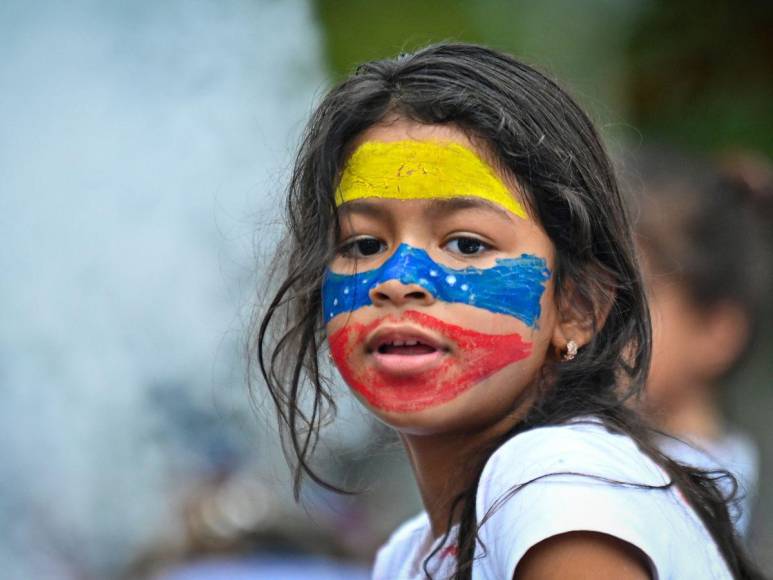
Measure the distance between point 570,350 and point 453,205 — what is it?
329mm

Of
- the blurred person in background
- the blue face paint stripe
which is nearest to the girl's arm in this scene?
the blue face paint stripe

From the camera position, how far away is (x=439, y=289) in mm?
1961

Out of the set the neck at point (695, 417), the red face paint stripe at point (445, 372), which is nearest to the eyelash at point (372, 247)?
the red face paint stripe at point (445, 372)

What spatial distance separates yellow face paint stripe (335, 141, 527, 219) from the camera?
199cm

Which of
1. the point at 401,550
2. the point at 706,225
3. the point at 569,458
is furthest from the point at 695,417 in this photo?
the point at 569,458

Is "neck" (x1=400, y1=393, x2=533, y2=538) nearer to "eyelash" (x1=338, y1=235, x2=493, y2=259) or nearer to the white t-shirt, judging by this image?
the white t-shirt

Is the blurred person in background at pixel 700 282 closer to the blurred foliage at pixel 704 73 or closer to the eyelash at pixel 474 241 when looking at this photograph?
the blurred foliage at pixel 704 73

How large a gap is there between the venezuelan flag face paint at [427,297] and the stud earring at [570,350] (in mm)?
92

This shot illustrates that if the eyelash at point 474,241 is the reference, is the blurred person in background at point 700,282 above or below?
above

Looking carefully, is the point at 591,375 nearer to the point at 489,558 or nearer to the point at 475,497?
the point at 475,497

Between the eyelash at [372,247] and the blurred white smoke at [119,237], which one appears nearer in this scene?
the eyelash at [372,247]

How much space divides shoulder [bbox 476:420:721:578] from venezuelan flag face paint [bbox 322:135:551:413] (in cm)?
19

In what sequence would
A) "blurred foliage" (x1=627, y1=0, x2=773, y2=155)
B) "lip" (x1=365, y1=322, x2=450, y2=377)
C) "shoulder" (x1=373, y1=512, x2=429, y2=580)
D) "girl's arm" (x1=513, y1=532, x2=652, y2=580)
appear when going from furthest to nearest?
"blurred foliage" (x1=627, y1=0, x2=773, y2=155) → "shoulder" (x1=373, y1=512, x2=429, y2=580) → "lip" (x1=365, y1=322, x2=450, y2=377) → "girl's arm" (x1=513, y1=532, x2=652, y2=580)

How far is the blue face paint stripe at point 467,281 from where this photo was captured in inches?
77.2
